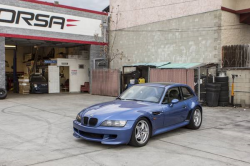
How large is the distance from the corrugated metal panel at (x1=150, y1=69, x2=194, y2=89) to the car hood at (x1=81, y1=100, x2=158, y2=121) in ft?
27.0

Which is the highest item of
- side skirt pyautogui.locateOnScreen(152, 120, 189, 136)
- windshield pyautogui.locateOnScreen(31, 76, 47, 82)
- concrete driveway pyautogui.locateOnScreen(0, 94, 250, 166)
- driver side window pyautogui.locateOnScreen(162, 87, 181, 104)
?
windshield pyautogui.locateOnScreen(31, 76, 47, 82)

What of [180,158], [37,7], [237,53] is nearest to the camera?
[180,158]

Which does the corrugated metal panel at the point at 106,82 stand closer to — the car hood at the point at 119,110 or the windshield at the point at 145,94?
the windshield at the point at 145,94

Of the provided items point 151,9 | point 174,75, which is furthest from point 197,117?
point 151,9

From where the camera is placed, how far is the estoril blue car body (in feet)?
18.6

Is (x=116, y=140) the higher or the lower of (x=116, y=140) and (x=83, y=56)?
the lower

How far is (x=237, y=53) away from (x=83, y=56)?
12.9m

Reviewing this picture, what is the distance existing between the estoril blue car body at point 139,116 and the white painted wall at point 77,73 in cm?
1539

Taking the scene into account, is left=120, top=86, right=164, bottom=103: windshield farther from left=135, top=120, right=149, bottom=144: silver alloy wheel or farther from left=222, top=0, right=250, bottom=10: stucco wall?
left=222, top=0, right=250, bottom=10: stucco wall

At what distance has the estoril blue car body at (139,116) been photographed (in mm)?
5680

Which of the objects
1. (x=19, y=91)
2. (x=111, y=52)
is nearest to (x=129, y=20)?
(x=111, y=52)

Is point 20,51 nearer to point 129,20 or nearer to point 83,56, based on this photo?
point 83,56

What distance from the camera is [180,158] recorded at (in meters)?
5.21

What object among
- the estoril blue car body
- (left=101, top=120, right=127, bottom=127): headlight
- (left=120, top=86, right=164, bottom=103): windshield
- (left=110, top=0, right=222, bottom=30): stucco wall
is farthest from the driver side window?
(left=110, top=0, right=222, bottom=30): stucco wall
